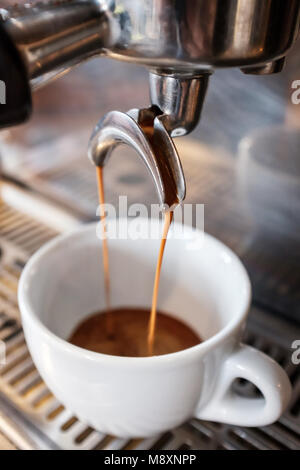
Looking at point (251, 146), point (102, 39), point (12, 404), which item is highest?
point (102, 39)

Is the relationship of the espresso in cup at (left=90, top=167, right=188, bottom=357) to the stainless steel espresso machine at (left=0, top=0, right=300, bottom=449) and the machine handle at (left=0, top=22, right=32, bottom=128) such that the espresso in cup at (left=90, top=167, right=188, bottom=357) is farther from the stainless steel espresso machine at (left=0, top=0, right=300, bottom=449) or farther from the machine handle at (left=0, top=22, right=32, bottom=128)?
the machine handle at (left=0, top=22, right=32, bottom=128)

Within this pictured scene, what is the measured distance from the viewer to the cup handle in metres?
0.34

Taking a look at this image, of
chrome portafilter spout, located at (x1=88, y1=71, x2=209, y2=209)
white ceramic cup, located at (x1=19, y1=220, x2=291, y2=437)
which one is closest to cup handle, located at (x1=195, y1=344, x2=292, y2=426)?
white ceramic cup, located at (x1=19, y1=220, x2=291, y2=437)

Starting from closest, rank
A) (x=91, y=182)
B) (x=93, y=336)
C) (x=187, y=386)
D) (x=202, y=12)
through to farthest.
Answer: (x=202, y=12), (x=187, y=386), (x=93, y=336), (x=91, y=182)

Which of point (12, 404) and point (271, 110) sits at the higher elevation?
point (271, 110)

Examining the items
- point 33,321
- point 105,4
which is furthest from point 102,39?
point 33,321

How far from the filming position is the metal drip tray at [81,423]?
14.9 inches

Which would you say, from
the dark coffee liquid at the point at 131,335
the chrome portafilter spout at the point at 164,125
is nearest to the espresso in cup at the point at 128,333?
the dark coffee liquid at the point at 131,335

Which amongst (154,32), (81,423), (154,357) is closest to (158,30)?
(154,32)

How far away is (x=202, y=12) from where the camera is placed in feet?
0.76

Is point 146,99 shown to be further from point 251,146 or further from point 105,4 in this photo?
point 105,4

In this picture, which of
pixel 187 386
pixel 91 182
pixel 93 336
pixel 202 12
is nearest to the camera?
pixel 202 12

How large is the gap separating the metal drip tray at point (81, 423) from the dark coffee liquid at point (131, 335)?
2.0 inches

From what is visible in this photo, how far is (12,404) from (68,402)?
70 millimetres
